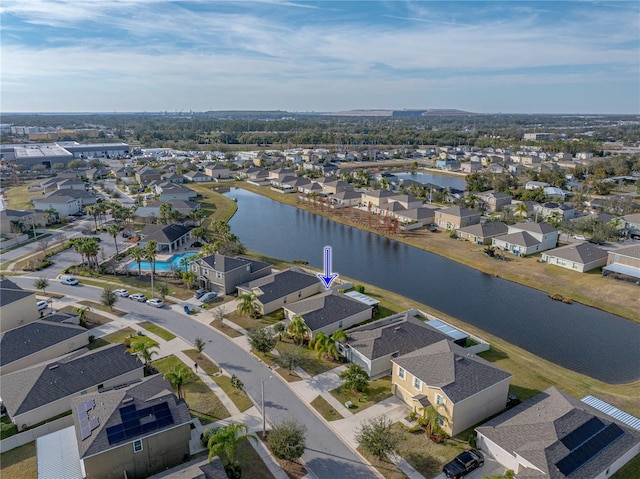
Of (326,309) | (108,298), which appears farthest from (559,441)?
(108,298)

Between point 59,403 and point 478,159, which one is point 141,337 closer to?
point 59,403

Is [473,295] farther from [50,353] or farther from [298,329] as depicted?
[50,353]

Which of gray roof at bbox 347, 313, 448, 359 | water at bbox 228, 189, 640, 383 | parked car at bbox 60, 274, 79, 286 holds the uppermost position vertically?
gray roof at bbox 347, 313, 448, 359

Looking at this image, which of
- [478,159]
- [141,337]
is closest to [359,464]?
[141,337]

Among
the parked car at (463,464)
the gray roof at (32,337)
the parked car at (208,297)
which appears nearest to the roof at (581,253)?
the parked car at (463,464)

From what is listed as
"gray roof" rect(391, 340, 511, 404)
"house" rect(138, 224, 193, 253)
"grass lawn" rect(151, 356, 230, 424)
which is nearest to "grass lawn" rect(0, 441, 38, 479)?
"grass lawn" rect(151, 356, 230, 424)

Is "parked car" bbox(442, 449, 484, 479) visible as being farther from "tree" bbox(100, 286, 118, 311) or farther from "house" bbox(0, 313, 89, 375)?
"tree" bbox(100, 286, 118, 311)

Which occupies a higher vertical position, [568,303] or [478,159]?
[478,159]
